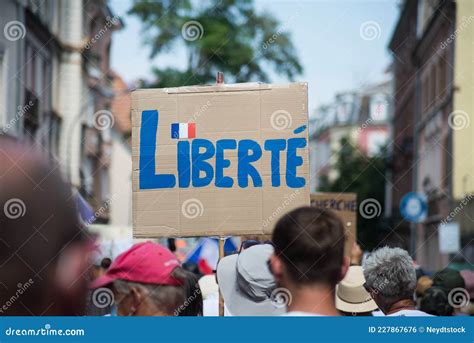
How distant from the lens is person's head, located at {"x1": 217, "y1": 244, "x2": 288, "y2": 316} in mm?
3928

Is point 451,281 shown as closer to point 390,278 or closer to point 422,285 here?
point 422,285

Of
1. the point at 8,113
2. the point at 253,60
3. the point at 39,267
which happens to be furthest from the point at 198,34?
the point at 39,267

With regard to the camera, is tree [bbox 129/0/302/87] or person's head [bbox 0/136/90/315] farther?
tree [bbox 129/0/302/87]

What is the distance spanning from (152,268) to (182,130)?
0.64 metres

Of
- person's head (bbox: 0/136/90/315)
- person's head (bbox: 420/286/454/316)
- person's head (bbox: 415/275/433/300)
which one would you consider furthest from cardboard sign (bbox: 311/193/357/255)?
person's head (bbox: 0/136/90/315)

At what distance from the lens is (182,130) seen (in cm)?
374

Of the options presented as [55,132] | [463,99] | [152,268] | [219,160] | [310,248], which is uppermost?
[463,99]

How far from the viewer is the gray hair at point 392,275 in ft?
13.2

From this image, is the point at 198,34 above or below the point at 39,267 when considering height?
above

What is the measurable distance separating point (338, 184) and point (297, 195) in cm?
5054

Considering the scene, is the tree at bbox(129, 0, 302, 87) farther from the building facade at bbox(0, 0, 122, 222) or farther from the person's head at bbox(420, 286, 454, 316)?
the person's head at bbox(420, 286, 454, 316)

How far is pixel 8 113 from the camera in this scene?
15.8 m

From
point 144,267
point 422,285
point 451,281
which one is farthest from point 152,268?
point 422,285
